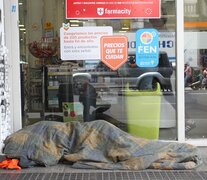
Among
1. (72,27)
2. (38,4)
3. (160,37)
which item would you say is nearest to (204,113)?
(160,37)

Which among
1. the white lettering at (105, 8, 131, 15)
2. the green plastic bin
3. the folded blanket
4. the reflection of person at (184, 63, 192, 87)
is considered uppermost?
the white lettering at (105, 8, 131, 15)

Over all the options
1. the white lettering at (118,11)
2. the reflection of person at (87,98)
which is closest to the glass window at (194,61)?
the white lettering at (118,11)

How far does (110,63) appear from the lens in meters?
7.27

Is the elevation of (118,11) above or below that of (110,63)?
above

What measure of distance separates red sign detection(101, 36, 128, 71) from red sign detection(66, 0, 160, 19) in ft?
1.10

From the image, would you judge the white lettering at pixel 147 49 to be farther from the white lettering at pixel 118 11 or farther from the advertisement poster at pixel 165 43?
the white lettering at pixel 118 11

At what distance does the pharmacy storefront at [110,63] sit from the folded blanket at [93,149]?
774mm

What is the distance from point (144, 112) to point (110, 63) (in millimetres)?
924

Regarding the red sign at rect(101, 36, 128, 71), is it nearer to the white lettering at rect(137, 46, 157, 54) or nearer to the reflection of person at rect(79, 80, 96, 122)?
the white lettering at rect(137, 46, 157, 54)

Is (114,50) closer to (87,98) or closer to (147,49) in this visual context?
(147,49)

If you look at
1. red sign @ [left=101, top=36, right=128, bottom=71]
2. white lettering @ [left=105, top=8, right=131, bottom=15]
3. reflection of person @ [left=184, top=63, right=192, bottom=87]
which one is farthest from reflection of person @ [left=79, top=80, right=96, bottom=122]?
reflection of person @ [left=184, top=63, right=192, bottom=87]

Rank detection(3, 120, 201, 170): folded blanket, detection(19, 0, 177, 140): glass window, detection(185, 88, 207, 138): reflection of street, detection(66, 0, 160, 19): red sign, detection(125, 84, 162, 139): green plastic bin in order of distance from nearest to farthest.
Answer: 1. detection(3, 120, 201, 170): folded blanket
2. detection(66, 0, 160, 19): red sign
3. detection(19, 0, 177, 140): glass window
4. detection(125, 84, 162, 139): green plastic bin
5. detection(185, 88, 207, 138): reflection of street

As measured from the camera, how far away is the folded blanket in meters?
6.08

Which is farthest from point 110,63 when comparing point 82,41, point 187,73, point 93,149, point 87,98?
point 93,149
